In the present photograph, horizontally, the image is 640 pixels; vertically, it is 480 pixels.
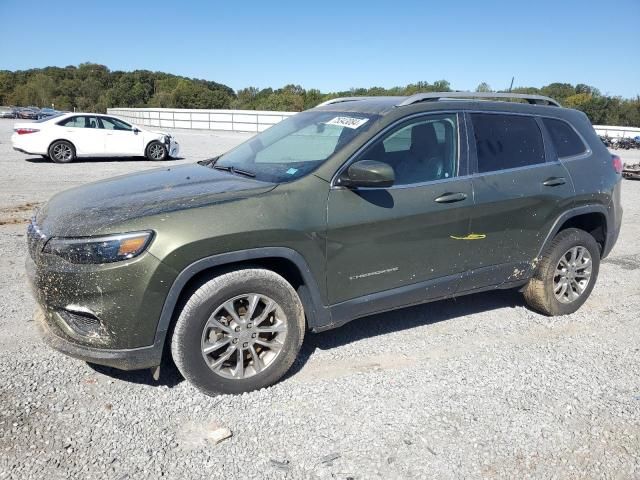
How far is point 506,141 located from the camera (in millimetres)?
4176

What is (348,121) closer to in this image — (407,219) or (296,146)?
(296,146)

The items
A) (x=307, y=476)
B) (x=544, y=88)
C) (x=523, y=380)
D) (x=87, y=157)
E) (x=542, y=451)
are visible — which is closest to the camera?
(x=307, y=476)

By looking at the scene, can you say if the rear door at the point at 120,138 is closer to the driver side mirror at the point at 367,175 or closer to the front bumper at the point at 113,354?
the front bumper at the point at 113,354

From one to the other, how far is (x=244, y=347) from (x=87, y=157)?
1420 centimetres

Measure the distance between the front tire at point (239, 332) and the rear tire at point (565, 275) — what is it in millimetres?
2307

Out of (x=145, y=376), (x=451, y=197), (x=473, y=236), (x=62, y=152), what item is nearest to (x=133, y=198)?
(x=145, y=376)

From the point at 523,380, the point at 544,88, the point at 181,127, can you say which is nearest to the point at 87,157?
the point at 523,380

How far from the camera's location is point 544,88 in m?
69.9

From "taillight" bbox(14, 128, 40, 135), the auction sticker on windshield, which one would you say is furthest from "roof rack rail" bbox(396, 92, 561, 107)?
"taillight" bbox(14, 128, 40, 135)

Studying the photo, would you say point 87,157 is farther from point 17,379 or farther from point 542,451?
point 542,451

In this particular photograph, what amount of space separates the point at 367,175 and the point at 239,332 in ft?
4.10

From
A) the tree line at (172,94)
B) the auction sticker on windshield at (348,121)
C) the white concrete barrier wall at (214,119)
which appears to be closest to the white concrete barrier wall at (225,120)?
the white concrete barrier wall at (214,119)

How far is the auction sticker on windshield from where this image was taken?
147 inches

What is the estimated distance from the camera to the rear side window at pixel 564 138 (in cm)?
450
